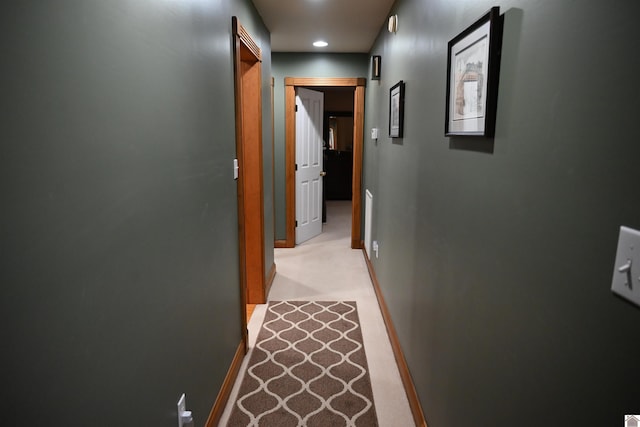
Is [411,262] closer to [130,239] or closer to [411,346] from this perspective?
[411,346]

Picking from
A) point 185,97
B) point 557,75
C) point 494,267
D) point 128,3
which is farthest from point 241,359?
point 557,75

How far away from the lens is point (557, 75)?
87cm

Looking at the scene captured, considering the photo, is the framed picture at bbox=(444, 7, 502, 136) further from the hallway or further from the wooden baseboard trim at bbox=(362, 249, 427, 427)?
the hallway

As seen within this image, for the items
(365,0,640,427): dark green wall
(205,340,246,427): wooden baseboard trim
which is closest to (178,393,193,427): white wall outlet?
(205,340,246,427): wooden baseboard trim

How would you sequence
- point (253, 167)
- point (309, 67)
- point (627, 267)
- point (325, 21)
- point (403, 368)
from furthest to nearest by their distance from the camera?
point (309, 67), point (325, 21), point (253, 167), point (403, 368), point (627, 267)

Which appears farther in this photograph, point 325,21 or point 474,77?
point 325,21

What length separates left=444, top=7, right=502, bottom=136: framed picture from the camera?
A: 117cm

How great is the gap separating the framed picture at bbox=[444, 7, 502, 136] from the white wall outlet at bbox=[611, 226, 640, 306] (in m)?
0.59

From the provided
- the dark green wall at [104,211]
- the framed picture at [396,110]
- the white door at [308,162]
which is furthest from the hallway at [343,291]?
the framed picture at [396,110]

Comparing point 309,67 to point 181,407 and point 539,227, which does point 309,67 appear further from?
point 539,227

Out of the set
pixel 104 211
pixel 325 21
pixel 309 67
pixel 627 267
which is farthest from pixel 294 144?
pixel 627 267

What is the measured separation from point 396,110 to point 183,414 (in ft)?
7.24

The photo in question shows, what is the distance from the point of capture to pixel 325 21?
3719 millimetres

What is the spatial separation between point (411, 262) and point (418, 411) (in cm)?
75
